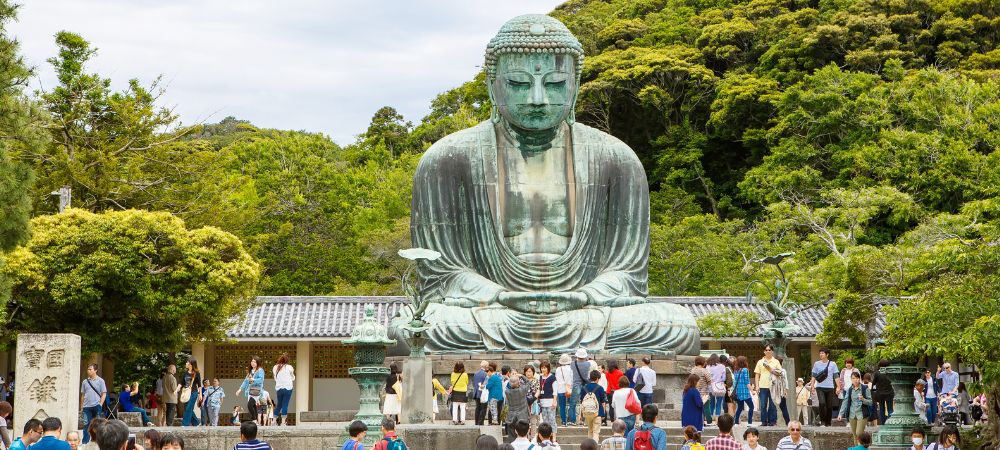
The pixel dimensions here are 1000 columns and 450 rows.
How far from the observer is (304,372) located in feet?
99.3

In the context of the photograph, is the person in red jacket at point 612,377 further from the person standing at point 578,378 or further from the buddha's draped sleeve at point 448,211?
the buddha's draped sleeve at point 448,211

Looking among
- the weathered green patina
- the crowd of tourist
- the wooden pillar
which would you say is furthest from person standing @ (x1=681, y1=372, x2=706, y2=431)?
the wooden pillar

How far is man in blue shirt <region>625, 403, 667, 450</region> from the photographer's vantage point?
1137 centimetres

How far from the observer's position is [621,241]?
2077cm

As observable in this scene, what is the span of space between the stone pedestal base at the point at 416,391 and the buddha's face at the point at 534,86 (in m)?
5.28

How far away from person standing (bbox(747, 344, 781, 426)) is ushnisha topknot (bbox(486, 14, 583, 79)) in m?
5.90

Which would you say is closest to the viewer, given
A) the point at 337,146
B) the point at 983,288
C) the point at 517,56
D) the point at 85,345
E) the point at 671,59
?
the point at 983,288

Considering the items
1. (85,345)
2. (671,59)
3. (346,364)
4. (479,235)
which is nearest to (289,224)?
(346,364)

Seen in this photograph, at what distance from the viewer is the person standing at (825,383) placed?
17.5m

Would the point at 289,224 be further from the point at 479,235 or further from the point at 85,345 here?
the point at 479,235

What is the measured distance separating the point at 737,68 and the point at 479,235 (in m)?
22.8

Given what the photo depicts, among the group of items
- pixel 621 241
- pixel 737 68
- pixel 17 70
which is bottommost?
pixel 621 241

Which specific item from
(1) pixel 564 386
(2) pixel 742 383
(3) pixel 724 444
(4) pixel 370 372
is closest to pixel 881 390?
(2) pixel 742 383

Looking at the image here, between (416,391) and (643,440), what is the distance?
5.13 m
